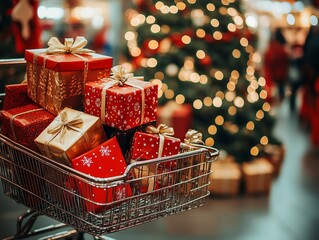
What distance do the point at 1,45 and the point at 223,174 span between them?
2162 millimetres

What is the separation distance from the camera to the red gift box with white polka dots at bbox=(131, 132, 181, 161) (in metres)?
1.62

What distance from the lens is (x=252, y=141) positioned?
4914mm

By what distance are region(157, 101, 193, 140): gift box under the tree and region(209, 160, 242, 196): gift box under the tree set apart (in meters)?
0.43

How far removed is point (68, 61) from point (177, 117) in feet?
9.74

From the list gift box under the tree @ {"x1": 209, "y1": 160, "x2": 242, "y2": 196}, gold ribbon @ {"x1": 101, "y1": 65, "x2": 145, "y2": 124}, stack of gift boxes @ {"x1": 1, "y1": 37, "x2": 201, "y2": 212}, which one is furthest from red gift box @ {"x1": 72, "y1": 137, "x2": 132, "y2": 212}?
gift box under the tree @ {"x1": 209, "y1": 160, "x2": 242, "y2": 196}

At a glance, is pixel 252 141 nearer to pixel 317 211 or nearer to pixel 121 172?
pixel 317 211

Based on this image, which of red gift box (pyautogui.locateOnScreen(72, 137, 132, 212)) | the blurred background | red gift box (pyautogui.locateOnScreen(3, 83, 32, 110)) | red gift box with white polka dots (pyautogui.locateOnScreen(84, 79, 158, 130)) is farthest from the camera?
the blurred background

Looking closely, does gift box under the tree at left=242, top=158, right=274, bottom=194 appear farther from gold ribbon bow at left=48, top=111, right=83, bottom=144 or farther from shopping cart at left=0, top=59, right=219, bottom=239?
gold ribbon bow at left=48, top=111, right=83, bottom=144

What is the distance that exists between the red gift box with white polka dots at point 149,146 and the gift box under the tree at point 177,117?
2.94 meters

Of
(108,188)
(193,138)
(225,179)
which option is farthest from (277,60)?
(108,188)

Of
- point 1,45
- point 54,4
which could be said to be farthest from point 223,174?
point 54,4

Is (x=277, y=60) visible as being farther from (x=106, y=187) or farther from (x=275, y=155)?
(x=106, y=187)

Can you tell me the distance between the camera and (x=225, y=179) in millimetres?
4637

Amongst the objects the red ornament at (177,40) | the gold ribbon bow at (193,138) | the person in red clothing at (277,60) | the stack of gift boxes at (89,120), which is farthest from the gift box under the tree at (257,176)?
the person in red clothing at (277,60)
